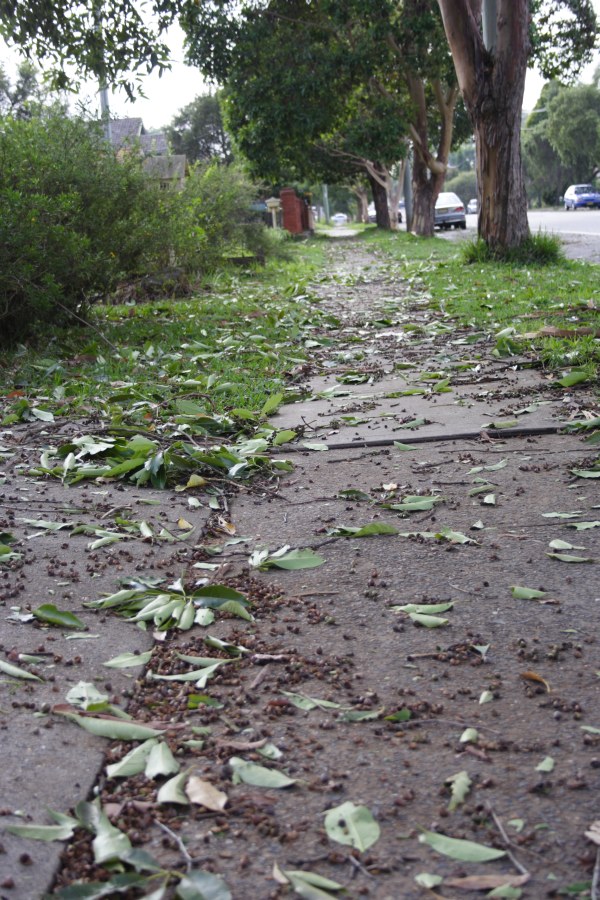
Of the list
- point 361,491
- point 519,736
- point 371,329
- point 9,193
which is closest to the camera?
point 519,736

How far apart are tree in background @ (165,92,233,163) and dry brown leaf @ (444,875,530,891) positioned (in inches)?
2960

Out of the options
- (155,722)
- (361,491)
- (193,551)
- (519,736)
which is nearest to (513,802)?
(519,736)

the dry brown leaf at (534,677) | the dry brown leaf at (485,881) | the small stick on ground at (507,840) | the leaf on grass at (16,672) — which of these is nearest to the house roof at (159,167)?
the leaf on grass at (16,672)

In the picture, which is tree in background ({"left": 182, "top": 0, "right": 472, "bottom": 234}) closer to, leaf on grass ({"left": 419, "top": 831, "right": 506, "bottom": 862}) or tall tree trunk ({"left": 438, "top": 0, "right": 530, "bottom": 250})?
tall tree trunk ({"left": 438, "top": 0, "right": 530, "bottom": 250})

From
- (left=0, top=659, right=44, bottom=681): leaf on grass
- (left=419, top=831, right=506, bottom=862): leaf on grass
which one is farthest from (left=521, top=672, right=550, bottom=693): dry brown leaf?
(left=0, top=659, right=44, bottom=681): leaf on grass

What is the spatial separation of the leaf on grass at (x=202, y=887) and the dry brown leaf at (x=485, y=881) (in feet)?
1.32

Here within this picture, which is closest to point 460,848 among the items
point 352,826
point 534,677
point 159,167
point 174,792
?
point 352,826

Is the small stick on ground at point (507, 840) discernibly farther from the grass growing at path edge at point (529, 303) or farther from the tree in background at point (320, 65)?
the tree in background at point (320, 65)

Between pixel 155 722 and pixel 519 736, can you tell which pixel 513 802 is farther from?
pixel 155 722

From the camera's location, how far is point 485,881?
168cm

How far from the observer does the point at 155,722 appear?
2275 millimetres

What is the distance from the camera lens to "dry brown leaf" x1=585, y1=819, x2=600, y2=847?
1758mm

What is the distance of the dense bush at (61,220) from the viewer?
26.1ft

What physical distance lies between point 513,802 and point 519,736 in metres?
0.26
